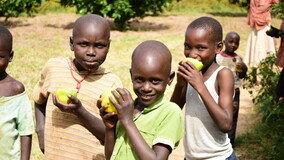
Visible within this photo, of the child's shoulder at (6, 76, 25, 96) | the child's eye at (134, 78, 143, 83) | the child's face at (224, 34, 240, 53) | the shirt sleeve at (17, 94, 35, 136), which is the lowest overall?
the child's face at (224, 34, 240, 53)

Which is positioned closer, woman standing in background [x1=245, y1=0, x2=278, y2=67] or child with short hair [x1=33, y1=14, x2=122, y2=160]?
child with short hair [x1=33, y1=14, x2=122, y2=160]

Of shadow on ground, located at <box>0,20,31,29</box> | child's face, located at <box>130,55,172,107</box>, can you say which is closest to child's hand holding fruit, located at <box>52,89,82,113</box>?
child's face, located at <box>130,55,172,107</box>

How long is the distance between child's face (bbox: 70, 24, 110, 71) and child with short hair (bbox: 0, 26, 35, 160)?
0.39m

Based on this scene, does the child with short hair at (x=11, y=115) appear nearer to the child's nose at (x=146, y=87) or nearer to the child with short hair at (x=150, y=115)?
the child with short hair at (x=150, y=115)

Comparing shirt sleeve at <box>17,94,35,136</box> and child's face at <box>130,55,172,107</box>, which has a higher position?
child's face at <box>130,55,172,107</box>

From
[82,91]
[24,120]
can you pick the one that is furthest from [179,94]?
[24,120]

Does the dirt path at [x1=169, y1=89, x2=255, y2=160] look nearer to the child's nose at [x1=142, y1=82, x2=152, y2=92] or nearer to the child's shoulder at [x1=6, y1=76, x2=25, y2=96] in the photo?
the child's shoulder at [x1=6, y1=76, x2=25, y2=96]

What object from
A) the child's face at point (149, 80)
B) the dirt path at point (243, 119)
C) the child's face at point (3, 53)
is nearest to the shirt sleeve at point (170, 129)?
the child's face at point (149, 80)

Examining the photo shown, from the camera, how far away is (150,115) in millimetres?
1956

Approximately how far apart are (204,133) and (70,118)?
827mm

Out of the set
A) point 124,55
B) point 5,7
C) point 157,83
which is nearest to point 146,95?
point 157,83

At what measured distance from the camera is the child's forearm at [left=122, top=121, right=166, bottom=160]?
70.9 inches

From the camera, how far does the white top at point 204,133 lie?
246cm

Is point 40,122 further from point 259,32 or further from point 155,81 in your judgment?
point 259,32
